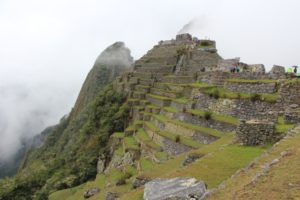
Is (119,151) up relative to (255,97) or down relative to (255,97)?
down

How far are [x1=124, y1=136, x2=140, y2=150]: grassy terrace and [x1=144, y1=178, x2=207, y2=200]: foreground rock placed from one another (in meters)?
18.2

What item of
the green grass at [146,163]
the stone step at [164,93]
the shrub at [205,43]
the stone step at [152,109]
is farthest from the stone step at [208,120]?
the shrub at [205,43]

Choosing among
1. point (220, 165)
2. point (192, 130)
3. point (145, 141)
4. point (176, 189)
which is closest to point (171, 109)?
point (145, 141)

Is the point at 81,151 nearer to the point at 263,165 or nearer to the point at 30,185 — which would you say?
the point at 30,185

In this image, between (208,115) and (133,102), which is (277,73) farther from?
(133,102)

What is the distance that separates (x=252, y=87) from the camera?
20.3 meters

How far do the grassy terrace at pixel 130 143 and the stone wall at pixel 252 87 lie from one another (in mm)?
8203

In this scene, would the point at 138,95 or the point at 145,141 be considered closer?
the point at 145,141

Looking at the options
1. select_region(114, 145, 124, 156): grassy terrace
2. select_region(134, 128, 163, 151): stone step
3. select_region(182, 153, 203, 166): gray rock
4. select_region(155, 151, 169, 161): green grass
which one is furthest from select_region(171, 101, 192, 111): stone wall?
select_region(182, 153, 203, 166): gray rock

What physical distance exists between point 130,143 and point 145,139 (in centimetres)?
249

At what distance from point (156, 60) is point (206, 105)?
20.8m

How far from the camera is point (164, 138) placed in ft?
76.2

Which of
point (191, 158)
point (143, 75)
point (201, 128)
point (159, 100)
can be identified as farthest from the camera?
point (143, 75)

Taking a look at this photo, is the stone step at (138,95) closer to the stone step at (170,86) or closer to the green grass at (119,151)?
the stone step at (170,86)
